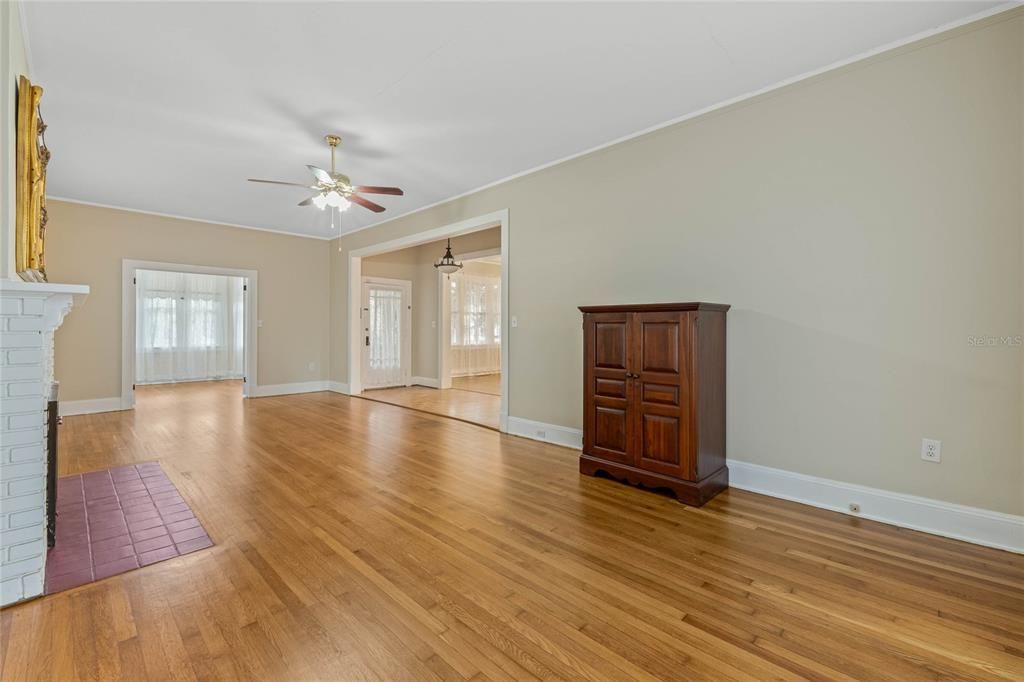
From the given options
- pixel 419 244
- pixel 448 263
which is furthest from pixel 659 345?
pixel 419 244

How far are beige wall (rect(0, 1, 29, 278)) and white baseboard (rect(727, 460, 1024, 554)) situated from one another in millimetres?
4406

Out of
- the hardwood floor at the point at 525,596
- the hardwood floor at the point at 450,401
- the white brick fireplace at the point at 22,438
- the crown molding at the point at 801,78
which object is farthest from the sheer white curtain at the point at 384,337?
the white brick fireplace at the point at 22,438

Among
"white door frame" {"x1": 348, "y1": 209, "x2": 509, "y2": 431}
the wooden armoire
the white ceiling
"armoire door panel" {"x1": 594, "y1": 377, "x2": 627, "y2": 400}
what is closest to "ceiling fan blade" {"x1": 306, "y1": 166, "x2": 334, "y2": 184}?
the white ceiling

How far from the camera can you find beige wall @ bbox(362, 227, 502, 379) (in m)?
8.59

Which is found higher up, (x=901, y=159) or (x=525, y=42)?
(x=525, y=42)

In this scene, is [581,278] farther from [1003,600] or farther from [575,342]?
[1003,600]

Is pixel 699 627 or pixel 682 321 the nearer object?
pixel 699 627

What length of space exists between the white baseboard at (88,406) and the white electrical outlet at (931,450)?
8.64m

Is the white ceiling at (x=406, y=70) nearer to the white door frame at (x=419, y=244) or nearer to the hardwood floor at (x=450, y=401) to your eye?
the white door frame at (x=419, y=244)

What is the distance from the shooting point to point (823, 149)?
2986 mm

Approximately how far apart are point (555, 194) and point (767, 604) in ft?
12.3

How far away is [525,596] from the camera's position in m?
2.00

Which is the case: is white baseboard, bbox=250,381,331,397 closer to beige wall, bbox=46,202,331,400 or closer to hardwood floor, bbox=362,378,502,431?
beige wall, bbox=46,202,331,400

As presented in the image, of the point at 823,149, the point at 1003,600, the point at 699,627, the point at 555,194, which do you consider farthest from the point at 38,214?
the point at 1003,600
